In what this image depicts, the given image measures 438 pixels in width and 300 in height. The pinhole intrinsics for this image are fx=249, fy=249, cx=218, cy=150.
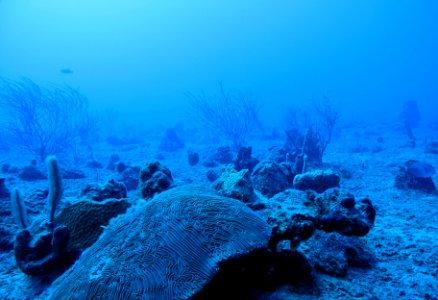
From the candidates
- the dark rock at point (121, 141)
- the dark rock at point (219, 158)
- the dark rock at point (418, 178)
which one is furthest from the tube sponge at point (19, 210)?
the dark rock at point (121, 141)

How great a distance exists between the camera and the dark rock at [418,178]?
667 cm

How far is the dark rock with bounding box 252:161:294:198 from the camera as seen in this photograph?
6551mm

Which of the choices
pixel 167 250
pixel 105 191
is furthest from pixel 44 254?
pixel 167 250

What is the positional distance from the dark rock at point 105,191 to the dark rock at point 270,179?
3.44 m

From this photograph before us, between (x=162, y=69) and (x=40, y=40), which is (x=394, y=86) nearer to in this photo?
(x=162, y=69)

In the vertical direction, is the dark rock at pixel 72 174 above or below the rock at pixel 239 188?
below

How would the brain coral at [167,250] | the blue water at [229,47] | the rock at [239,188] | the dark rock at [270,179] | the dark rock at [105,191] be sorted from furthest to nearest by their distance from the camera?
1. the blue water at [229,47]
2. the dark rock at [270,179]
3. the dark rock at [105,191]
4. the rock at [239,188]
5. the brain coral at [167,250]

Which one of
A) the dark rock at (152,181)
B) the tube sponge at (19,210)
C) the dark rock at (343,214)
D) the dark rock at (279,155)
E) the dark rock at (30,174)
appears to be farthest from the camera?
the dark rock at (279,155)

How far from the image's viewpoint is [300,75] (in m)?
136

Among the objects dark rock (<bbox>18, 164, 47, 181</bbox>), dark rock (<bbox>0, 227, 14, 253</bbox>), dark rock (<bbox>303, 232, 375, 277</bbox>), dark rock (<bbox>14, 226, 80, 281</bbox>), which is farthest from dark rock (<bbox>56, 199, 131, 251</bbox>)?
dark rock (<bbox>18, 164, 47, 181</bbox>)

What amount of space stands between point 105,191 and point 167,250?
3.13 metres

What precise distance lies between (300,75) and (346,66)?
95.9ft

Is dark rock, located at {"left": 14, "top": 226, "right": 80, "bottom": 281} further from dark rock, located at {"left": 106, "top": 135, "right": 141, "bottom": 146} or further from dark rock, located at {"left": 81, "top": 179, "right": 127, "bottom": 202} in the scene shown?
dark rock, located at {"left": 106, "top": 135, "right": 141, "bottom": 146}

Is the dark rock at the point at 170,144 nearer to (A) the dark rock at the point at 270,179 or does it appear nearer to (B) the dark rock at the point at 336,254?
(A) the dark rock at the point at 270,179
